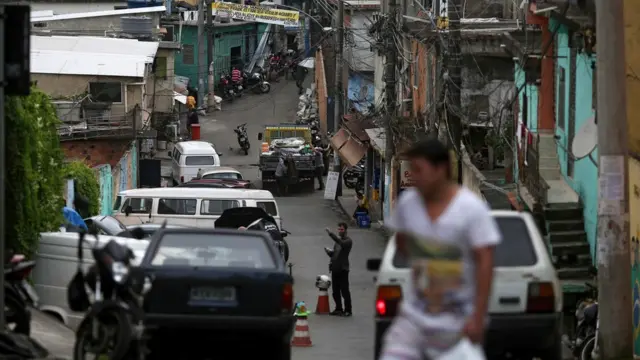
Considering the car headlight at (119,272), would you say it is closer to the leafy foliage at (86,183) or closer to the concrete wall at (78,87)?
the leafy foliage at (86,183)

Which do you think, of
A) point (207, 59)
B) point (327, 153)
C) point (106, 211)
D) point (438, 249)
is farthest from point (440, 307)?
point (207, 59)

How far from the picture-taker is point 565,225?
22.4 meters

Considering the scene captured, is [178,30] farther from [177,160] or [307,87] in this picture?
[177,160]

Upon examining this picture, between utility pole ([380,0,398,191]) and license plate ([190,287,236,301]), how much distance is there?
27967mm

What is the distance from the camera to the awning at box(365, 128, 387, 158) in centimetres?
4456

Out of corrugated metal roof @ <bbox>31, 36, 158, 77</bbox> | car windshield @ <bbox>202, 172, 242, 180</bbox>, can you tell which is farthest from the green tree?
car windshield @ <bbox>202, 172, 242, 180</bbox>

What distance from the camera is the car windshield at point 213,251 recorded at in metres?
13.1

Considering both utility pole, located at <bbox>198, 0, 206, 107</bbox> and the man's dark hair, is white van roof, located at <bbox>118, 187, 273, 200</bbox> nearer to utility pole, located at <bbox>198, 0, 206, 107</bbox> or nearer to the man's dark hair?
the man's dark hair

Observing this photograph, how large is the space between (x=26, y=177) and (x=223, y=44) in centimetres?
6307

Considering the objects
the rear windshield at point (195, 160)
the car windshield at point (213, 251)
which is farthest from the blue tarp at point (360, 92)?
the car windshield at point (213, 251)

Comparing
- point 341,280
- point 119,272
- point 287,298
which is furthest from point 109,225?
point 119,272

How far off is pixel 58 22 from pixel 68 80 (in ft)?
34.3

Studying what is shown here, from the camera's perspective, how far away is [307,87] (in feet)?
255

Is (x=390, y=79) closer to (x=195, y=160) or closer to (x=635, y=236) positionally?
(x=195, y=160)
